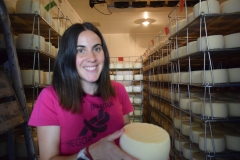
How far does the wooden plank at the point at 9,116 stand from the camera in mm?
929

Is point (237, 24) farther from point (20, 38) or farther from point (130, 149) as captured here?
point (20, 38)

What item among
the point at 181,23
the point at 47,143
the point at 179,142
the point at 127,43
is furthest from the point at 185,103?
the point at 127,43

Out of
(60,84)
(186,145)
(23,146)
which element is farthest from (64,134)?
(186,145)

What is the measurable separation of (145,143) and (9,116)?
0.83 meters

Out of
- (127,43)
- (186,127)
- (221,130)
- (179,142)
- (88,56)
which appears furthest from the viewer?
(127,43)

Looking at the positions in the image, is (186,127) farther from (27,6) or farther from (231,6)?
(27,6)

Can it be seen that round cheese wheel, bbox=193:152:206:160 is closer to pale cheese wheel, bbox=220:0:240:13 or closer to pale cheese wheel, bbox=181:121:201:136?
pale cheese wheel, bbox=181:121:201:136

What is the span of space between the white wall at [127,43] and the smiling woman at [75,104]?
5.33m

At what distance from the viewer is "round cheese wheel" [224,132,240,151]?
4.71ft

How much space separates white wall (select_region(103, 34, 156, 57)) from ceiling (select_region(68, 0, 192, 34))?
29cm

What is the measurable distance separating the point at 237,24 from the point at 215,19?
344 millimetres

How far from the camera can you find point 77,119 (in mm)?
753

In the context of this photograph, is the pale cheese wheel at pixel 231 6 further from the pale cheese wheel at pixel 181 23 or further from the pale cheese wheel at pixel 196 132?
the pale cheese wheel at pixel 196 132

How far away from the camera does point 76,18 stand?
4312mm
